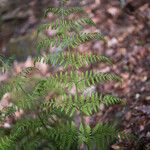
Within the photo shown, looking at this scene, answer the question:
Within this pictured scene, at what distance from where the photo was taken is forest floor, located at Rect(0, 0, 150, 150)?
14.6ft

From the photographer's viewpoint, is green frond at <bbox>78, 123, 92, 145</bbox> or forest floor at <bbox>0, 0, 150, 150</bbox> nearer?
green frond at <bbox>78, 123, 92, 145</bbox>

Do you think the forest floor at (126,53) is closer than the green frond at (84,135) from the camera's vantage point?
No

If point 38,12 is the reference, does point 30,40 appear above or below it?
below

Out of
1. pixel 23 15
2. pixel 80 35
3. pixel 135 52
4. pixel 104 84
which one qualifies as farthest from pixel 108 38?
pixel 80 35

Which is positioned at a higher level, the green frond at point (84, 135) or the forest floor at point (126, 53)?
the forest floor at point (126, 53)

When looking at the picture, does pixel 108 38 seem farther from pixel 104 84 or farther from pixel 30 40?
pixel 30 40

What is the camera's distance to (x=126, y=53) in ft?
18.3

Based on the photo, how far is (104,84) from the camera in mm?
5273

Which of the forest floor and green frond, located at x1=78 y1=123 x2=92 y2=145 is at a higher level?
the forest floor

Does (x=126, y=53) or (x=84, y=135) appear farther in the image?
(x=126, y=53)

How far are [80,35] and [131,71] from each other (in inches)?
76.7

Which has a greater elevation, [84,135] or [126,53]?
[126,53]

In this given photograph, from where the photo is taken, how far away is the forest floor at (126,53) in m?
4.46

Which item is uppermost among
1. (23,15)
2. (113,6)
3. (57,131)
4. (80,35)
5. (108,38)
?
(23,15)
